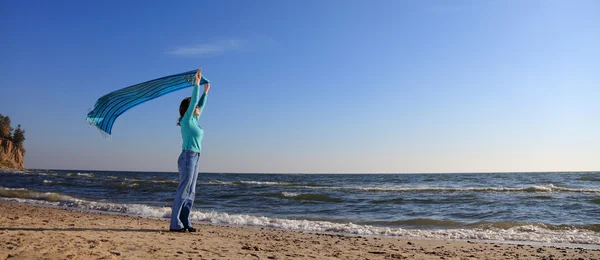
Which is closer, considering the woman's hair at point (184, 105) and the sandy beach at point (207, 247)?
the sandy beach at point (207, 247)

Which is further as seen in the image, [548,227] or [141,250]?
[548,227]

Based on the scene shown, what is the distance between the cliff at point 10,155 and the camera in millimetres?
76769

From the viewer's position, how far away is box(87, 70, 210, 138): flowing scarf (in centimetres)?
643

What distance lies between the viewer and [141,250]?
467 centimetres

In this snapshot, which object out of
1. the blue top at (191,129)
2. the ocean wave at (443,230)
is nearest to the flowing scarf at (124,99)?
the blue top at (191,129)

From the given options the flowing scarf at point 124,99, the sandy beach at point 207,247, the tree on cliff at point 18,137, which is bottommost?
the sandy beach at point 207,247

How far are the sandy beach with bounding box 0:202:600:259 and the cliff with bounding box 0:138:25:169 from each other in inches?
3414

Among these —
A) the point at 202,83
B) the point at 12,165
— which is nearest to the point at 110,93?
the point at 202,83

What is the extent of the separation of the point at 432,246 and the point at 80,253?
548cm

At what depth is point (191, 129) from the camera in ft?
18.6

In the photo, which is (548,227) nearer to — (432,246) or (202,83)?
(432,246)

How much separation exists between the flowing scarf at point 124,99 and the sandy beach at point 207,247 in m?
1.79

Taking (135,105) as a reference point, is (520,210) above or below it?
below

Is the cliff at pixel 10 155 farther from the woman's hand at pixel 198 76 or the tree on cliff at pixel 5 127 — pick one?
the woman's hand at pixel 198 76
